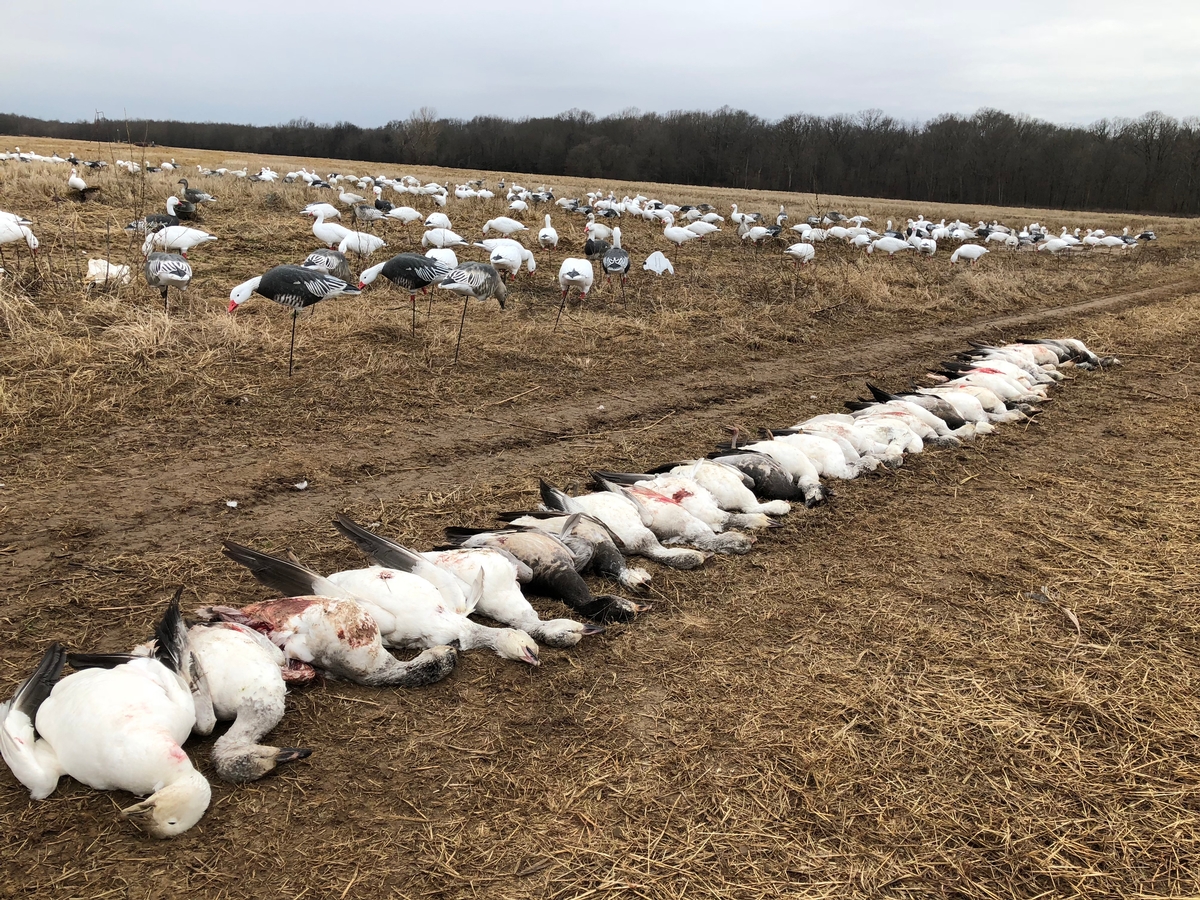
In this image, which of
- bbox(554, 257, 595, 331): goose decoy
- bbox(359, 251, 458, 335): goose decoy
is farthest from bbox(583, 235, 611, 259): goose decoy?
bbox(359, 251, 458, 335): goose decoy

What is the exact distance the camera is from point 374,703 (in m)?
3.00

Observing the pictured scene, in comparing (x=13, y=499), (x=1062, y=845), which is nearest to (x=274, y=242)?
(x=13, y=499)

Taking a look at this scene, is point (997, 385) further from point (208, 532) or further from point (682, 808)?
point (208, 532)

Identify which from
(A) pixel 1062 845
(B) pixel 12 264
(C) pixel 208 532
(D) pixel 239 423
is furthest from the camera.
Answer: (B) pixel 12 264

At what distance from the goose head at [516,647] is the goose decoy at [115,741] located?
1.27m

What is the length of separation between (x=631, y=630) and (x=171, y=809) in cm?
204

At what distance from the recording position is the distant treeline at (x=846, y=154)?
59406 millimetres

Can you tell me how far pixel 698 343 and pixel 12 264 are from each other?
8863 mm

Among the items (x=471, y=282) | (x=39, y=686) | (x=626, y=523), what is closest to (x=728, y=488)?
(x=626, y=523)

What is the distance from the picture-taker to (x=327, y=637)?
2988 millimetres

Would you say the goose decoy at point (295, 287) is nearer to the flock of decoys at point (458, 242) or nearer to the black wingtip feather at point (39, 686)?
the flock of decoys at point (458, 242)

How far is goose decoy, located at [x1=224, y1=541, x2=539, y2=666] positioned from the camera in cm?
318

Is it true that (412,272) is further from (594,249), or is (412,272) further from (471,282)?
(594,249)

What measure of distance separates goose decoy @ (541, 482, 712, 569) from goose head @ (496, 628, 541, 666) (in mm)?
1014
